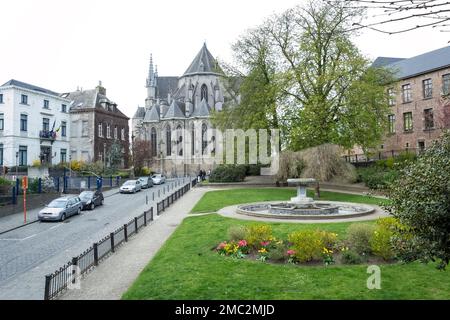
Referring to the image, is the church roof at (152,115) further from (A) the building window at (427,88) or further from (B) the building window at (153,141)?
(A) the building window at (427,88)

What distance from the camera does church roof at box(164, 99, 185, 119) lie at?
81.2m

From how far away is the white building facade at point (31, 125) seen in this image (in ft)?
152

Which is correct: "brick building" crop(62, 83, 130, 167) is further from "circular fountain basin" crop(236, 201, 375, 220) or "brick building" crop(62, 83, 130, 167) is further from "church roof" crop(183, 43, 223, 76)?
"circular fountain basin" crop(236, 201, 375, 220)

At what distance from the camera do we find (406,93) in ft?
149

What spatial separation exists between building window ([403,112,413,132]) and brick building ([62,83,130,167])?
41949mm

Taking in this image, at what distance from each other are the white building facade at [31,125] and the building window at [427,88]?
4499 centimetres

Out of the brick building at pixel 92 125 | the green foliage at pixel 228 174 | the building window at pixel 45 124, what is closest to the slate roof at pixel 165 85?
the brick building at pixel 92 125

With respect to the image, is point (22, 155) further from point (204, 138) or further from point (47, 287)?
point (47, 287)

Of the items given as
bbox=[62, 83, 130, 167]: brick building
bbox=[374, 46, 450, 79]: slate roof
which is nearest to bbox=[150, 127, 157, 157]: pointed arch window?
bbox=[62, 83, 130, 167]: brick building

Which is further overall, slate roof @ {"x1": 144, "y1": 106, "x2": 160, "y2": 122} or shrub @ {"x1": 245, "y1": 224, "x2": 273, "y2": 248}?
slate roof @ {"x1": 144, "y1": 106, "x2": 160, "y2": 122}

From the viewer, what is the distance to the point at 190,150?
79.6m

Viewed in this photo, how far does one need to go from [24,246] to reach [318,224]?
12829 mm

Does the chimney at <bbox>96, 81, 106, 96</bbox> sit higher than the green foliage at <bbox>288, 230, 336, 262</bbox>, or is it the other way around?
the chimney at <bbox>96, 81, 106, 96</bbox>

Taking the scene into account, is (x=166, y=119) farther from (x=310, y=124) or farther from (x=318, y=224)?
(x=318, y=224)
